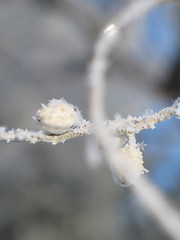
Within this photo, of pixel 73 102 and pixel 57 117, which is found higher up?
pixel 73 102

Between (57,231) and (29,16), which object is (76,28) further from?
(57,231)

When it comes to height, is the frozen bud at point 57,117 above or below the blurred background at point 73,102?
below

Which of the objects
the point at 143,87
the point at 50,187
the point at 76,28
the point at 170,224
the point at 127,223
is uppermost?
the point at 76,28

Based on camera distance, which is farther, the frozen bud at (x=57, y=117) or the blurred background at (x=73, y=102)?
the blurred background at (x=73, y=102)

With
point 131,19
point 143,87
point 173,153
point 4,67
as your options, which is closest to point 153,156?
point 173,153

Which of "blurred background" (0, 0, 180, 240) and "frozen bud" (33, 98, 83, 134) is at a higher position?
"blurred background" (0, 0, 180, 240)
